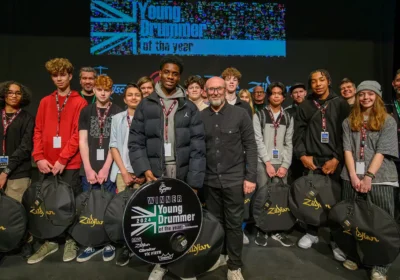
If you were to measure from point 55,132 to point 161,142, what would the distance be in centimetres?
129

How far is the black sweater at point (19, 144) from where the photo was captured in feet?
9.23

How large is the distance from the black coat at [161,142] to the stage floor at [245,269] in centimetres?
98

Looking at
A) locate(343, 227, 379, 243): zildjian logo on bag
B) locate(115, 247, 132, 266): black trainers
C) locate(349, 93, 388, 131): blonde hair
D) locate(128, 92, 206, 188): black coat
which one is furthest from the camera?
locate(115, 247, 132, 266): black trainers

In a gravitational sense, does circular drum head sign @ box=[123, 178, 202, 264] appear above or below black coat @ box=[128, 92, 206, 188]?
below

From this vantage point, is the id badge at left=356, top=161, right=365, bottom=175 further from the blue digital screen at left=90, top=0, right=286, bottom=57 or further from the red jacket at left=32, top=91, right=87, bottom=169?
the blue digital screen at left=90, top=0, right=286, bottom=57

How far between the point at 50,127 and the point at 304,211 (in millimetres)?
2703

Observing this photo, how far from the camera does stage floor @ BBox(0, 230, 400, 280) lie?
2463mm

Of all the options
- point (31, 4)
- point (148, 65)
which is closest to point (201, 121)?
point (148, 65)

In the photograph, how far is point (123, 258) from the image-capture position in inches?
106

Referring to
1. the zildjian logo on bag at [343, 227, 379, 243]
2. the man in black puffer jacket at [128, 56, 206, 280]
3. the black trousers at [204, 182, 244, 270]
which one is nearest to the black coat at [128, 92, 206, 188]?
the man in black puffer jacket at [128, 56, 206, 280]

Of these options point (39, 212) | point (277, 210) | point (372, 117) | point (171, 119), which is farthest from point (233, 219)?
point (39, 212)

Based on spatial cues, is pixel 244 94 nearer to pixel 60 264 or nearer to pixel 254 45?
pixel 254 45

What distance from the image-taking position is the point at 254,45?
4703mm

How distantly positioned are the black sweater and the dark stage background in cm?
174
